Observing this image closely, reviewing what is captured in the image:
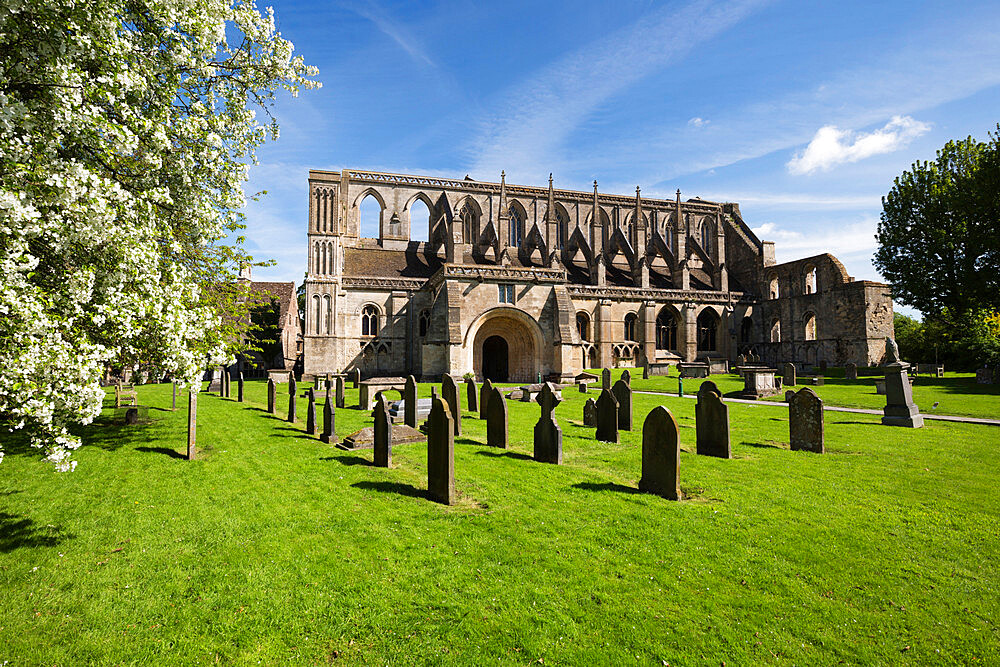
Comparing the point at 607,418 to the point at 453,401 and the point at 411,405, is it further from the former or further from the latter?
the point at 411,405

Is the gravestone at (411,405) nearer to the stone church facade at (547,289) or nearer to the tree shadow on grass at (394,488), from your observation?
the tree shadow on grass at (394,488)

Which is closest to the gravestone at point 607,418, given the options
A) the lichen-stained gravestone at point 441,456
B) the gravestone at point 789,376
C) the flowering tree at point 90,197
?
the lichen-stained gravestone at point 441,456

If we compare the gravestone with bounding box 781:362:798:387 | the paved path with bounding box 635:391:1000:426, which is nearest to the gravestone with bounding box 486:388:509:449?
the paved path with bounding box 635:391:1000:426

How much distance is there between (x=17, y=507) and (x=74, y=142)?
458 centimetres

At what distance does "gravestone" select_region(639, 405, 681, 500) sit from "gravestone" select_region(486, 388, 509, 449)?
348cm

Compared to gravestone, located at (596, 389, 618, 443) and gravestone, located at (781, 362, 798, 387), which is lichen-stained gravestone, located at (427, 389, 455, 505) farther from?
gravestone, located at (781, 362, 798, 387)

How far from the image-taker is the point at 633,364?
118 feet

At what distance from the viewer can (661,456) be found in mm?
6637

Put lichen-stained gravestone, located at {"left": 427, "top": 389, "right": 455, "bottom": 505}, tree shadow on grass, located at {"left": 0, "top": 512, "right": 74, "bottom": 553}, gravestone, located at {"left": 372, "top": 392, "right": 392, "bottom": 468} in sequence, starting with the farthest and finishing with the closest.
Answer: gravestone, located at {"left": 372, "top": 392, "right": 392, "bottom": 468} → lichen-stained gravestone, located at {"left": 427, "top": 389, "right": 455, "bottom": 505} → tree shadow on grass, located at {"left": 0, "top": 512, "right": 74, "bottom": 553}

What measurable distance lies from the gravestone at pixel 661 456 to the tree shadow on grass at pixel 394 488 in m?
3.19

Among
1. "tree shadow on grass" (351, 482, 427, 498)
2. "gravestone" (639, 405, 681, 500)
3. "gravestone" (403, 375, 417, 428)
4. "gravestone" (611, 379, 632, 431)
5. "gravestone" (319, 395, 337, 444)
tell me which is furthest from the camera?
"gravestone" (611, 379, 632, 431)

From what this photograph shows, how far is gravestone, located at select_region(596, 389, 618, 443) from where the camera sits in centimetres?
1039

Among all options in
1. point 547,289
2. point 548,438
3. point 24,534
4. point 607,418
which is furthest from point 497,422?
point 547,289

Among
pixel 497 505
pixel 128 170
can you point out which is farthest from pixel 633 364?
pixel 128 170
